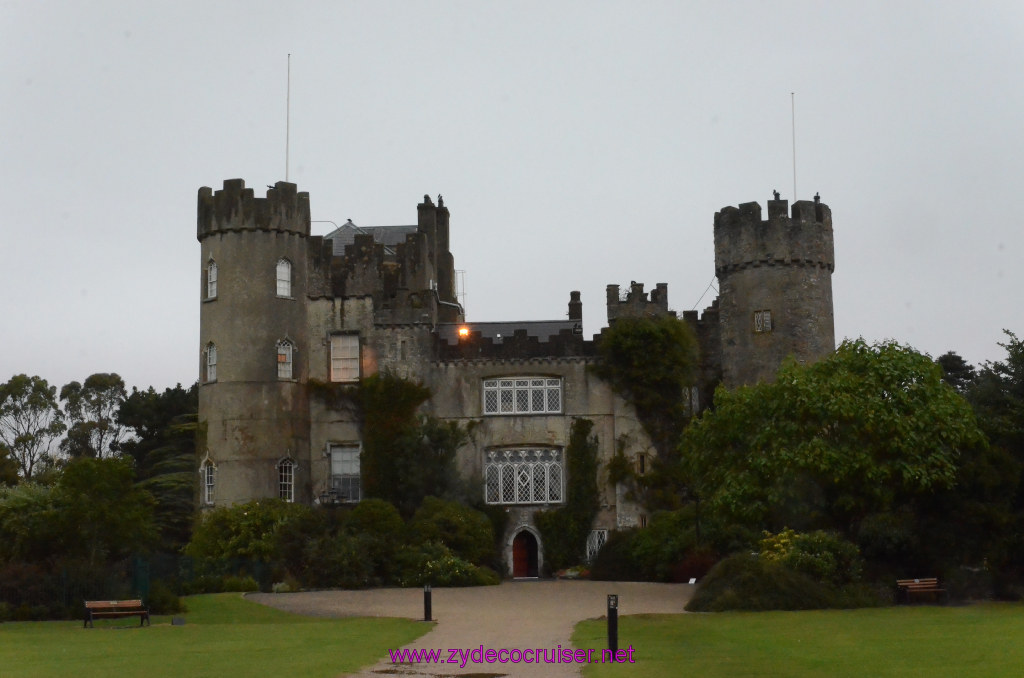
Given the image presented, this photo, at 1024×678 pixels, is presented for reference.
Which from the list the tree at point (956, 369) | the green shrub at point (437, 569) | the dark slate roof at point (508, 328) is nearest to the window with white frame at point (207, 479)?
the green shrub at point (437, 569)

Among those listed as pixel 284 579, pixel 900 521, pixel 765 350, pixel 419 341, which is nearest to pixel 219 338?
pixel 419 341

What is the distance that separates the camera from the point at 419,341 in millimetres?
49156

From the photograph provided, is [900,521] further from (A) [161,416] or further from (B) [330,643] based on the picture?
(A) [161,416]

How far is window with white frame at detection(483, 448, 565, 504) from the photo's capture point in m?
48.8

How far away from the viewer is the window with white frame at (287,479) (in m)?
47.7

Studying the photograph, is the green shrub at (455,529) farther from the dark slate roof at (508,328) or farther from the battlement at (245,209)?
the battlement at (245,209)

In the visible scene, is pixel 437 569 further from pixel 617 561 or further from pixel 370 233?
pixel 370 233

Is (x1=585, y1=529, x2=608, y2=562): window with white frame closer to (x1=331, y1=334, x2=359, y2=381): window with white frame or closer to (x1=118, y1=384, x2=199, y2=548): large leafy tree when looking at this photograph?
(x1=331, y1=334, x2=359, y2=381): window with white frame

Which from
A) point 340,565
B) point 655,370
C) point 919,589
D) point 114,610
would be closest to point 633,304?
point 655,370

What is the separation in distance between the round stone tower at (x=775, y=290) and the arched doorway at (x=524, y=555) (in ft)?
31.4

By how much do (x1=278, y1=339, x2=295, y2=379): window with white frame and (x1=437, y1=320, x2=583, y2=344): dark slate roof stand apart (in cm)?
575

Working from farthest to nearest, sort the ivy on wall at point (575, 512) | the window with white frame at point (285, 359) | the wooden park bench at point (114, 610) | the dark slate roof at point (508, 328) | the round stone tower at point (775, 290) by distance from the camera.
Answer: the dark slate roof at point (508, 328), the round stone tower at point (775, 290), the window with white frame at point (285, 359), the ivy on wall at point (575, 512), the wooden park bench at point (114, 610)

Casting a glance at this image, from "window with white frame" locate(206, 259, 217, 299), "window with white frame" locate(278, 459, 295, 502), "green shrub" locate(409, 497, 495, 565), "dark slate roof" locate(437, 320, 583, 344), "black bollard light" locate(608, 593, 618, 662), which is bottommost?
"black bollard light" locate(608, 593, 618, 662)

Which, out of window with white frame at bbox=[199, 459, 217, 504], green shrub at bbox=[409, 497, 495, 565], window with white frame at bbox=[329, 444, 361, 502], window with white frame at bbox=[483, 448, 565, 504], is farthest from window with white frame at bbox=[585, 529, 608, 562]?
window with white frame at bbox=[199, 459, 217, 504]
